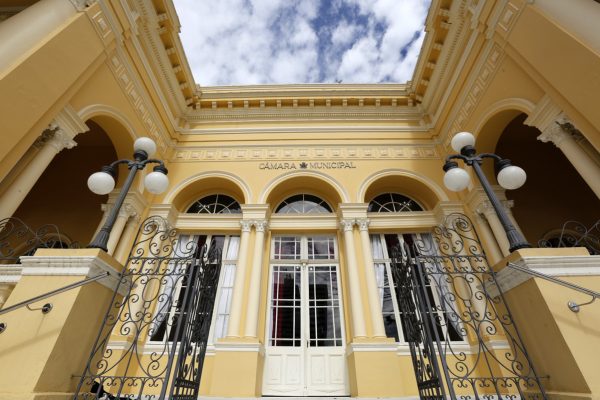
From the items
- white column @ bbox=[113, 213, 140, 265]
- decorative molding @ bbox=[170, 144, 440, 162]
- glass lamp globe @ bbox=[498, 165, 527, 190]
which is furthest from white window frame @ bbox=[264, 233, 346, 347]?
glass lamp globe @ bbox=[498, 165, 527, 190]

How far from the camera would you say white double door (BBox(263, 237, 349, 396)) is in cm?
600

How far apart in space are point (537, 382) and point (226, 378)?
16.0 feet

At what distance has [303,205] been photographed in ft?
28.4

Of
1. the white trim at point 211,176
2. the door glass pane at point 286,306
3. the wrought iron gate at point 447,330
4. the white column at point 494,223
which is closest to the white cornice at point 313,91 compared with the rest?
the white trim at point 211,176

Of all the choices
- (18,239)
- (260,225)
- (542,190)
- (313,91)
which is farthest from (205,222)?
(542,190)

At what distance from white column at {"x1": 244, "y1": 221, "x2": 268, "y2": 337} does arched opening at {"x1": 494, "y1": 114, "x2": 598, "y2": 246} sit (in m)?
6.95

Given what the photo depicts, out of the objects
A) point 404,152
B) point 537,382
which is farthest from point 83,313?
point 404,152

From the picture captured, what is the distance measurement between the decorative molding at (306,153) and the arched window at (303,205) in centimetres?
120

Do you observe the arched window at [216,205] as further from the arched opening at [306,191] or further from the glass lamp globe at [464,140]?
the glass lamp globe at [464,140]

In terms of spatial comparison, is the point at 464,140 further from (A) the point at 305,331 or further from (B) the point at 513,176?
(A) the point at 305,331

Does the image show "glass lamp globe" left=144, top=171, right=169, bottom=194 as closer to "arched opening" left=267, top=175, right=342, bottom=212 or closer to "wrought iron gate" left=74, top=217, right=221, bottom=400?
"wrought iron gate" left=74, top=217, right=221, bottom=400

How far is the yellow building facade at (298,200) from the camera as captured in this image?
2.71m

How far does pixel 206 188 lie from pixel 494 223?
759cm

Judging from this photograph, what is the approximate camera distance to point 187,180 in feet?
26.8
